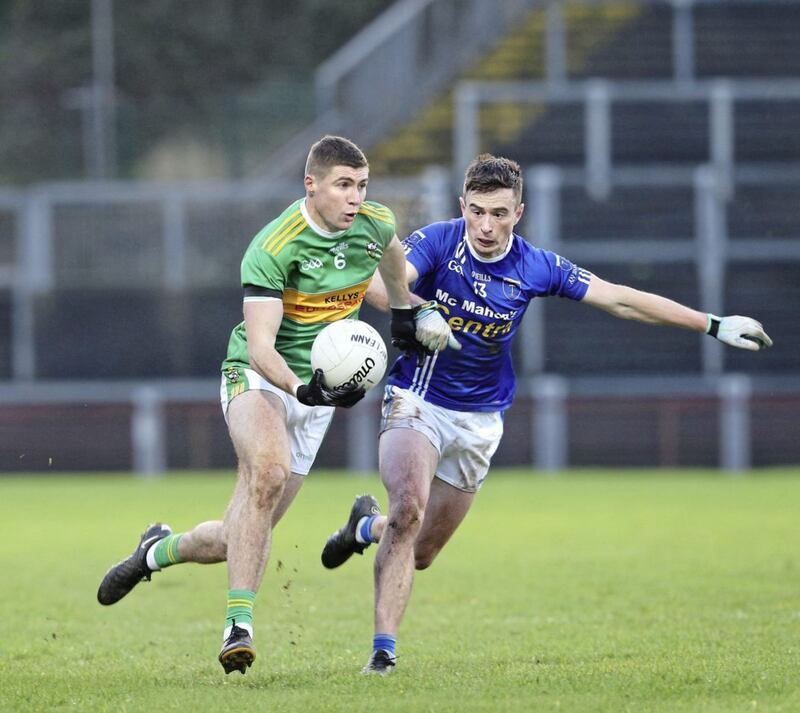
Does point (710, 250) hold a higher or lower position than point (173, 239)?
lower

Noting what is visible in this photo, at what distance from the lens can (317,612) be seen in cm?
1088

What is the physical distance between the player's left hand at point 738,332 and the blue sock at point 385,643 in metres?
2.17

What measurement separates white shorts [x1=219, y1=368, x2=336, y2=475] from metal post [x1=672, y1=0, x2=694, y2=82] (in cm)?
2125

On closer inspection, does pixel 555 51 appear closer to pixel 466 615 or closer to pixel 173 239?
pixel 173 239

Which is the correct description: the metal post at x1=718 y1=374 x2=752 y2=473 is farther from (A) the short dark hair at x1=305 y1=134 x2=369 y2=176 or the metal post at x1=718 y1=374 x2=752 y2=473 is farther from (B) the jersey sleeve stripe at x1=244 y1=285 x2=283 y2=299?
(B) the jersey sleeve stripe at x1=244 y1=285 x2=283 y2=299

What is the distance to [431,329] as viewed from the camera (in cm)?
845

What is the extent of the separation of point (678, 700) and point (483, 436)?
2.28 metres

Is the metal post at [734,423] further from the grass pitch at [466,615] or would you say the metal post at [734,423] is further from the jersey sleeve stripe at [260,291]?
the jersey sleeve stripe at [260,291]

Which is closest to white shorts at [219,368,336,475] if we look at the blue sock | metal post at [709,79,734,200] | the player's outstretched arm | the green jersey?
the green jersey

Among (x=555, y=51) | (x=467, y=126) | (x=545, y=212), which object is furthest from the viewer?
(x=555, y=51)

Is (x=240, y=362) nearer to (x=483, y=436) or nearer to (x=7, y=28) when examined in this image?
(x=483, y=436)

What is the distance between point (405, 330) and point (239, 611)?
5.52 feet

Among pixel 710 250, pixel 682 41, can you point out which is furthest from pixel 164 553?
pixel 682 41

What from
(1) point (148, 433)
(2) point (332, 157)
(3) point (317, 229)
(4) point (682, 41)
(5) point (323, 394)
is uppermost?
(4) point (682, 41)
